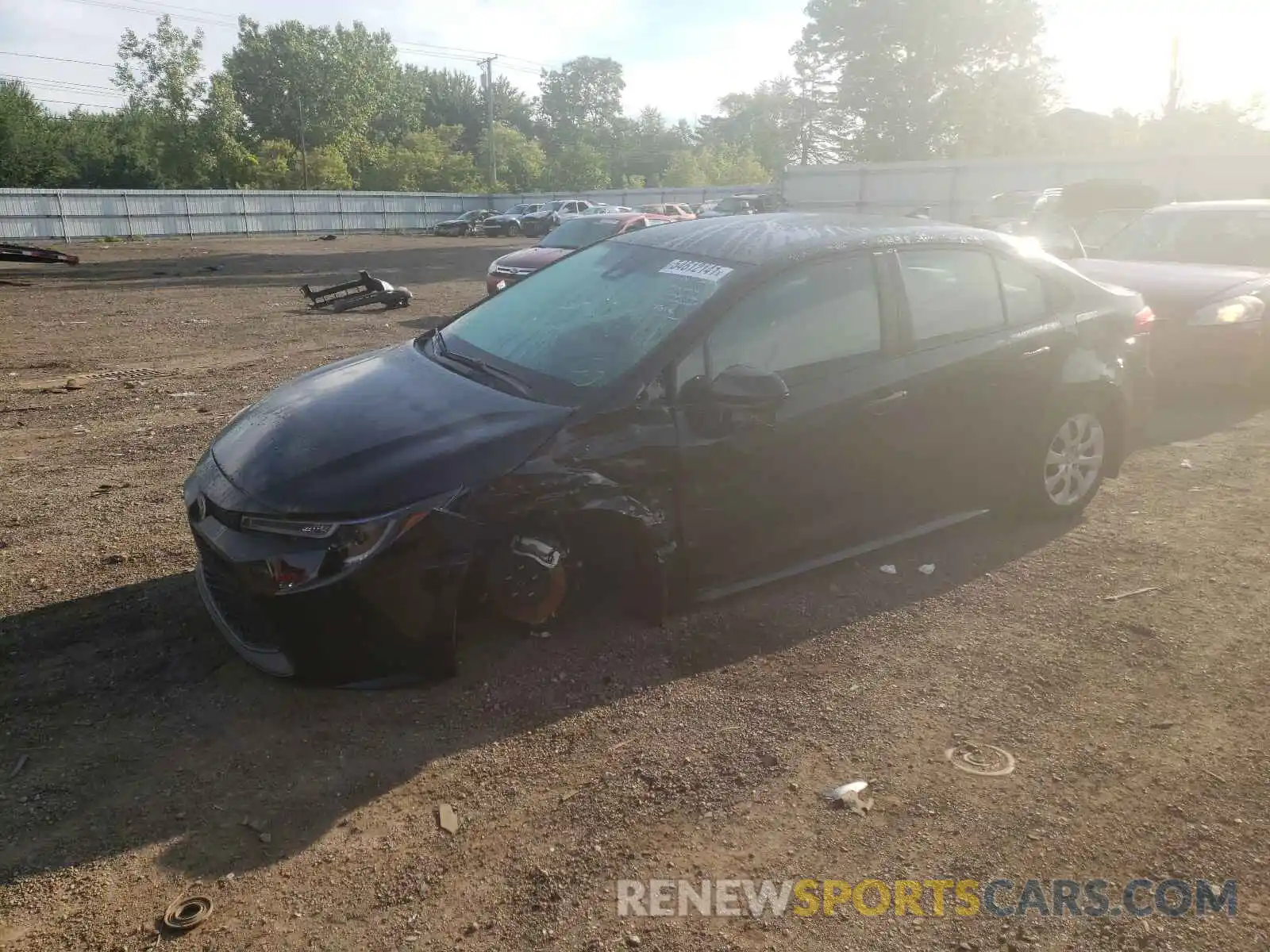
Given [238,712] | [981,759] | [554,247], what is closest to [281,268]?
[554,247]

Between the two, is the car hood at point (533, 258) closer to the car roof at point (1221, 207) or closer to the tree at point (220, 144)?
the car roof at point (1221, 207)

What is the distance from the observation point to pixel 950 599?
4.38 metres

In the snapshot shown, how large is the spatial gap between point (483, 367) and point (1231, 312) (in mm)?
6731

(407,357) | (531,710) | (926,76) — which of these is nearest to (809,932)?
(531,710)

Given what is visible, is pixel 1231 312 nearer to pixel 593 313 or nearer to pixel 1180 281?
pixel 1180 281

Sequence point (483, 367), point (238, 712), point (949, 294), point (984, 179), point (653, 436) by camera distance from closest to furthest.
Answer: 1. point (238, 712)
2. point (653, 436)
3. point (483, 367)
4. point (949, 294)
5. point (984, 179)

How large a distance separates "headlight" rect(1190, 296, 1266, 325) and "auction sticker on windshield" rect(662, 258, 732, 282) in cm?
558

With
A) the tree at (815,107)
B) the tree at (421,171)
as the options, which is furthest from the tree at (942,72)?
the tree at (421,171)

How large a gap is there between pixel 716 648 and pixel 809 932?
1512 mm

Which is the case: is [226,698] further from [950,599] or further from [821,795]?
[950,599]

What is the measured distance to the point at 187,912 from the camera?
2.45 m

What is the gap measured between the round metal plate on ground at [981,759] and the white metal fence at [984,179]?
87.1 ft

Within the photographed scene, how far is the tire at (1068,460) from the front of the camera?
4996mm

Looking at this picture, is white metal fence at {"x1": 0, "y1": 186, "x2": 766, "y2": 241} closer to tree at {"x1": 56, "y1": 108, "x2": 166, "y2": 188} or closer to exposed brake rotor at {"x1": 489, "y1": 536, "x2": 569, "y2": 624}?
tree at {"x1": 56, "y1": 108, "x2": 166, "y2": 188}
